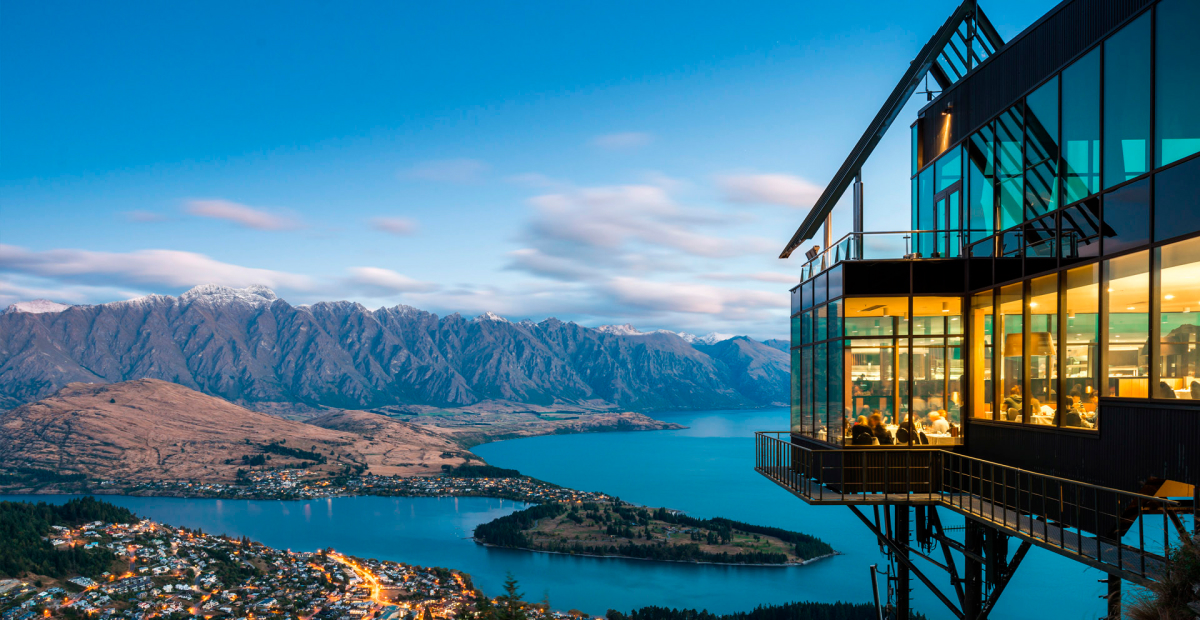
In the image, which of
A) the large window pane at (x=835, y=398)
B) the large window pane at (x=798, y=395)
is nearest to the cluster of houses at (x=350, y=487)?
the large window pane at (x=798, y=395)

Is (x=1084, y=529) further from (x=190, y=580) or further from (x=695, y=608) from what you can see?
(x=190, y=580)

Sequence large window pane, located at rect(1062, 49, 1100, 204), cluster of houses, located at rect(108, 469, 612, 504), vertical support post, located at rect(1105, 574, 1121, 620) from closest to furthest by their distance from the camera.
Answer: vertical support post, located at rect(1105, 574, 1121, 620), large window pane, located at rect(1062, 49, 1100, 204), cluster of houses, located at rect(108, 469, 612, 504)

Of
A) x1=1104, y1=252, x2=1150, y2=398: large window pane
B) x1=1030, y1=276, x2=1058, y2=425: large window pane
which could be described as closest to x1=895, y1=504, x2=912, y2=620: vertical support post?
x1=1030, y1=276, x2=1058, y2=425: large window pane

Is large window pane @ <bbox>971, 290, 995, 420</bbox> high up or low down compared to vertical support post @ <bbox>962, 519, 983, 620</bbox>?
up

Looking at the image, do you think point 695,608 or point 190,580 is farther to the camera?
point 190,580

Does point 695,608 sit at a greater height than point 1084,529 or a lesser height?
lesser

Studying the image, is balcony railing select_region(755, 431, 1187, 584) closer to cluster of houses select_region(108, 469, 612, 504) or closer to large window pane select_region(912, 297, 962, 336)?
large window pane select_region(912, 297, 962, 336)

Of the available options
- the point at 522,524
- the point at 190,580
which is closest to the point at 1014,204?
the point at 190,580
